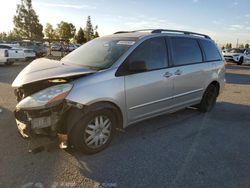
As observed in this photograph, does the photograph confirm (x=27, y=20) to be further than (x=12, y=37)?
Yes

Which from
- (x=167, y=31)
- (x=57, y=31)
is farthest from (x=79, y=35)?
(x=167, y=31)

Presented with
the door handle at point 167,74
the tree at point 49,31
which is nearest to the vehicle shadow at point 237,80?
the door handle at point 167,74

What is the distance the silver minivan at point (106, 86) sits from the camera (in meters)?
3.51

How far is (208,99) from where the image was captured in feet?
20.6

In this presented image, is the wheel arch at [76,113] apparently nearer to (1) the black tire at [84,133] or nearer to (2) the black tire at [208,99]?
(1) the black tire at [84,133]

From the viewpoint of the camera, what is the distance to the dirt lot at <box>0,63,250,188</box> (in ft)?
10.4

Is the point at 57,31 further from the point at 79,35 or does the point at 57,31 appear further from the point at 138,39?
the point at 138,39

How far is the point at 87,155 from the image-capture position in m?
3.80

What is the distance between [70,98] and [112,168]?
42.2 inches

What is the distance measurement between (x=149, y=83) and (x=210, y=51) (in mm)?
2538

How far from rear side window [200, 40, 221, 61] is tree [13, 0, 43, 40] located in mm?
56603

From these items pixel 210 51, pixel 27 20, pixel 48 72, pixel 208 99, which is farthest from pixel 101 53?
pixel 27 20

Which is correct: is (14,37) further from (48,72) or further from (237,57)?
(48,72)

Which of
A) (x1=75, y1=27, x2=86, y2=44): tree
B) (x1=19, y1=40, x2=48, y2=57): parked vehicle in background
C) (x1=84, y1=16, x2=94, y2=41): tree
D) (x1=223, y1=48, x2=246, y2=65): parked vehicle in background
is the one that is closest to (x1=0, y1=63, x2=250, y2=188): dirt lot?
(x1=19, y1=40, x2=48, y2=57): parked vehicle in background
